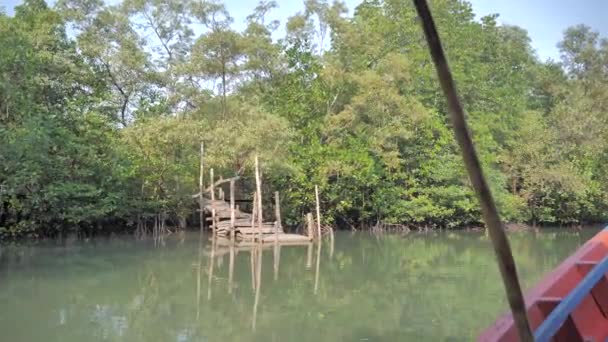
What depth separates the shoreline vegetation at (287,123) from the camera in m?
16.1

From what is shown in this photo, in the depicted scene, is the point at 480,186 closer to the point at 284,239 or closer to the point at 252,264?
the point at 252,264

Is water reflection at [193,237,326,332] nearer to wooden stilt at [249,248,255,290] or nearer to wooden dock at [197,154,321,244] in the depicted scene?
wooden stilt at [249,248,255,290]

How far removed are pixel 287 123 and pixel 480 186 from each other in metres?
17.7

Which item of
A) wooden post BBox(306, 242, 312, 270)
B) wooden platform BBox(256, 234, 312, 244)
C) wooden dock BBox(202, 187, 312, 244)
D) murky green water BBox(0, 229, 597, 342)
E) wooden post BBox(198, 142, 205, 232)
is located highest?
wooden post BBox(198, 142, 205, 232)

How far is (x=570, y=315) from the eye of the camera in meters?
3.40

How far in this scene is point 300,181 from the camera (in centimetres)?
1969

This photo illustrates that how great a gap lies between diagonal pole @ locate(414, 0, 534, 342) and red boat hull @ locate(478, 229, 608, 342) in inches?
62.1

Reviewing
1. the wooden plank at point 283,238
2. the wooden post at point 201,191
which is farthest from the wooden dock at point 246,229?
the wooden post at point 201,191

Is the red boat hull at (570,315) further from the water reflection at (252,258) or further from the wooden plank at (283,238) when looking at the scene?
the wooden plank at (283,238)

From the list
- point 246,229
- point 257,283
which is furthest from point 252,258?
point 246,229

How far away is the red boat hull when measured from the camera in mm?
3311

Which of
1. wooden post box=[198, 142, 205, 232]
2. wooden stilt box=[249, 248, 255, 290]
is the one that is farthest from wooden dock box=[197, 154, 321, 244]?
wooden stilt box=[249, 248, 255, 290]

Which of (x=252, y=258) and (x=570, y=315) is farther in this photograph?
(x=252, y=258)

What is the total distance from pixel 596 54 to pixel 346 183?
15531 mm
